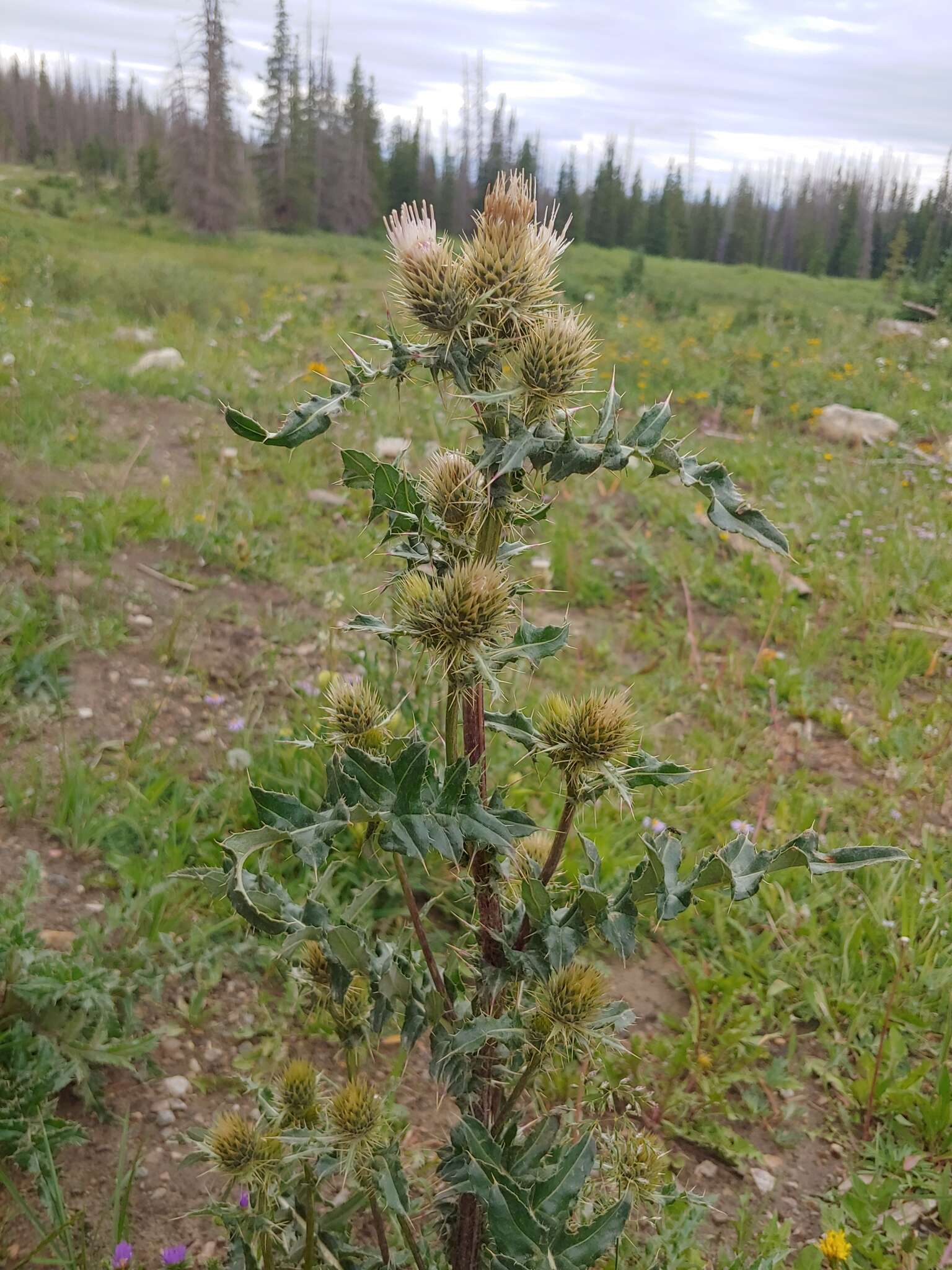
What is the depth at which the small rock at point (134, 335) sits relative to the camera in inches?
365

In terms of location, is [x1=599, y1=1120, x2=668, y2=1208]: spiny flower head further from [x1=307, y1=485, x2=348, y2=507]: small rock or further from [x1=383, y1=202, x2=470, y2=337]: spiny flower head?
[x1=307, y1=485, x2=348, y2=507]: small rock

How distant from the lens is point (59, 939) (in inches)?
94.0

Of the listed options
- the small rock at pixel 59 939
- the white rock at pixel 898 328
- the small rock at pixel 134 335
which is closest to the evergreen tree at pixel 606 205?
the white rock at pixel 898 328

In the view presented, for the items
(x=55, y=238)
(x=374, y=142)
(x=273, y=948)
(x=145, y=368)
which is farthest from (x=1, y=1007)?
(x=374, y=142)

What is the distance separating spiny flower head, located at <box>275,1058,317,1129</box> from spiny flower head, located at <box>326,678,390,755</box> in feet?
1.82

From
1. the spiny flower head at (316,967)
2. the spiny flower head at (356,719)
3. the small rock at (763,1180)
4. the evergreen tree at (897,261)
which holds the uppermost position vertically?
the evergreen tree at (897,261)

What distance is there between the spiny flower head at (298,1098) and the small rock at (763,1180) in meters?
1.27

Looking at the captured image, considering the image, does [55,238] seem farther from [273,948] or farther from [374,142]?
[374,142]

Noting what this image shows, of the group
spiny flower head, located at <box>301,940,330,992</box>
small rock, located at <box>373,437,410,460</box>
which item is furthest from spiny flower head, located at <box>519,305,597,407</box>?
small rock, located at <box>373,437,410,460</box>

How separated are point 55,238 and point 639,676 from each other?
24.1 m

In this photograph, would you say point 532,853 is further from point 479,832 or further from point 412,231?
point 412,231

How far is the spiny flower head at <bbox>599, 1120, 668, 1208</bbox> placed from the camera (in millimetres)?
1520

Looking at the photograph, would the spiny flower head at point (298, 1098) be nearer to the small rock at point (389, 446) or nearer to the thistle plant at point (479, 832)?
the thistle plant at point (479, 832)

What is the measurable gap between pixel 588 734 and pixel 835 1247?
133 cm
